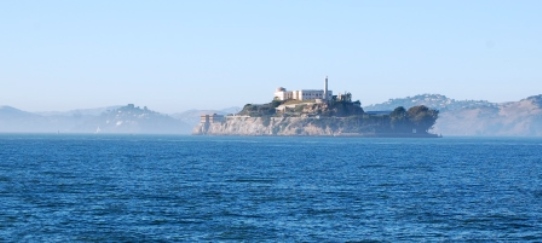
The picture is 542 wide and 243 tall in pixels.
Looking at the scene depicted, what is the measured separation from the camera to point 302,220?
48.5 meters

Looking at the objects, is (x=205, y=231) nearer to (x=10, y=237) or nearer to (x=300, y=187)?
(x=10, y=237)

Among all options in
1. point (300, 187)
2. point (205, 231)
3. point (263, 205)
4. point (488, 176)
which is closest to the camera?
point (205, 231)

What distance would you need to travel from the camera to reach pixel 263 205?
55625 millimetres

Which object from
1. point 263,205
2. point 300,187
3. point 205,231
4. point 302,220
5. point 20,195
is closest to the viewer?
point 205,231

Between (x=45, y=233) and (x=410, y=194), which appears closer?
(x=45, y=233)

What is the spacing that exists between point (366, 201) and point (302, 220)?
1105cm

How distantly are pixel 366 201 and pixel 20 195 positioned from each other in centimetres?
2344

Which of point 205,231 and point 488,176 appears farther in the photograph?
point 488,176

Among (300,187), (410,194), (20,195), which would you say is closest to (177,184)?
(300,187)

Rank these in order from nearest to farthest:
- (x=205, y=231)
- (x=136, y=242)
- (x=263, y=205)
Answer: (x=136, y=242) < (x=205, y=231) < (x=263, y=205)

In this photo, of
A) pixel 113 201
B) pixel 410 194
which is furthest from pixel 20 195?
pixel 410 194

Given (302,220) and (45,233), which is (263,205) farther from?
→ (45,233)

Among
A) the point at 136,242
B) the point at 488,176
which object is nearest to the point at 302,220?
the point at 136,242

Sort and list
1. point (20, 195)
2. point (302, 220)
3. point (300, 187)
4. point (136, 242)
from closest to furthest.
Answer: point (136, 242) → point (302, 220) → point (20, 195) → point (300, 187)
